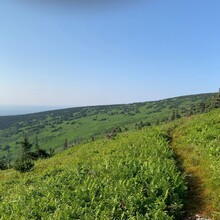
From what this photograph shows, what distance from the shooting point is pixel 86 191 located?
1250cm

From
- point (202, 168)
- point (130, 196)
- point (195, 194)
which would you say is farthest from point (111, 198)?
point (202, 168)

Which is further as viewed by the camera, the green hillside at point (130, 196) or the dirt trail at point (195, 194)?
the dirt trail at point (195, 194)

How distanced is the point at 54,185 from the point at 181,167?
24.8 feet

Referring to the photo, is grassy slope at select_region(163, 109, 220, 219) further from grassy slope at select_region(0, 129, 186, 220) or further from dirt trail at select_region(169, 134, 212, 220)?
grassy slope at select_region(0, 129, 186, 220)

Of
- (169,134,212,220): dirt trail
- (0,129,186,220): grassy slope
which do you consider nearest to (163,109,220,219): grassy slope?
(169,134,212,220): dirt trail

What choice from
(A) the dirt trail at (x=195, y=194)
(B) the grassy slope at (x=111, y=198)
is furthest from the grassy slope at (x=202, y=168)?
(B) the grassy slope at (x=111, y=198)

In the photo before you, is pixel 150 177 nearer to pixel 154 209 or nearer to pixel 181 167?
pixel 154 209

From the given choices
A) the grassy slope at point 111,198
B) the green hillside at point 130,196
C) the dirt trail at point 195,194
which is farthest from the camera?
the dirt trail at point 195,194

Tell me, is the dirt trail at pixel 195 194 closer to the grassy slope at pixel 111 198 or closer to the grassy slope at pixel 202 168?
the grassy slope at pixel 202 168

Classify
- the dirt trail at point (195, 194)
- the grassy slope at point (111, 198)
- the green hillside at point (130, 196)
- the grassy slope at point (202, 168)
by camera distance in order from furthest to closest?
the grassy slope at point (202, 168), the dirt trail at point (195, 194), the green hillside at point (130, 196), the grassy slope at point (111, 198)

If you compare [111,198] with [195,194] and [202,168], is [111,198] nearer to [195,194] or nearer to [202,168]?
[195,194]

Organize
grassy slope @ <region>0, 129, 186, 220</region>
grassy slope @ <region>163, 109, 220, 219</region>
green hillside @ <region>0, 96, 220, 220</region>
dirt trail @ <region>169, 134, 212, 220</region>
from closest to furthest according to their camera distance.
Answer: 1. grassy slope @ <region>0, 129, 186, 220</region>
2. green hillside @ <region>0, 96, 220, 220</region>
3. dirt trail @ <region>169, 134, 212, 220</region>
4. grassy slope @ <region>163, 109, 220, 219</region>

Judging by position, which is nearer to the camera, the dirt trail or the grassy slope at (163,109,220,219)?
the dirt trail

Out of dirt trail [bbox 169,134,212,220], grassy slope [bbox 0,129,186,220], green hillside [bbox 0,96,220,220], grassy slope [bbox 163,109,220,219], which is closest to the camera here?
grassy slope [bbox 0,129,186,220]
